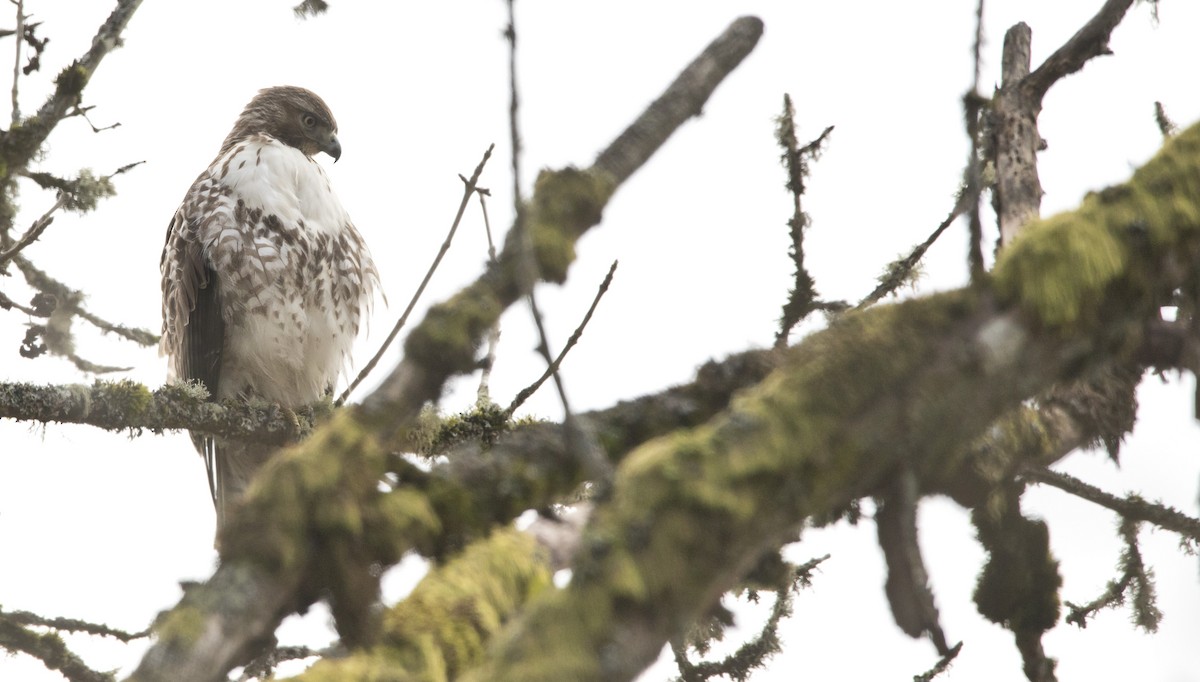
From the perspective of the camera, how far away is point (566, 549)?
2.06 metres

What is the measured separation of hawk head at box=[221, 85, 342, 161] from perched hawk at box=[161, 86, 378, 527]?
0.72m

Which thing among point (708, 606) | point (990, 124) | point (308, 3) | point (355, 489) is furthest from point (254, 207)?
point (708, 606)

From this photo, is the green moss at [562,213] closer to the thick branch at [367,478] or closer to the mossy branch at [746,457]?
the thick branch at [367,478]

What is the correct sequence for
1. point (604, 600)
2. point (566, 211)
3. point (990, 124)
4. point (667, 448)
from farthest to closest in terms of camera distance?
point (990, 124)
point (566, 211)
point (667, 448)
point (604, 600)

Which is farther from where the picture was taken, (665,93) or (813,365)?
(665,93)

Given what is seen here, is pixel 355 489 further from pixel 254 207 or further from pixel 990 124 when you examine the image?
pixel 254 207

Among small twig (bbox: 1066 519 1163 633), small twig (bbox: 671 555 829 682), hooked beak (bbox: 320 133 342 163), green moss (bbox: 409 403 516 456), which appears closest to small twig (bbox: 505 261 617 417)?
green moss (bbox: 409 403 516 456)

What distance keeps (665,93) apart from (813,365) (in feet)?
2.36

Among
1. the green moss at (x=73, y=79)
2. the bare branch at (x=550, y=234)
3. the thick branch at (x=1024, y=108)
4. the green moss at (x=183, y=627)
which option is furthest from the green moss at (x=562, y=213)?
the green moss at (x=73, y=79)

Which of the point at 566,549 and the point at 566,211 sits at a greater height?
the point at 566,211

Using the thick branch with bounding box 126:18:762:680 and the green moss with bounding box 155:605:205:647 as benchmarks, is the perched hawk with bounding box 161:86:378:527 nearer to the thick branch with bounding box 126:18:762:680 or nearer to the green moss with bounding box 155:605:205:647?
the thick branch with bounding box 126:18:762:680

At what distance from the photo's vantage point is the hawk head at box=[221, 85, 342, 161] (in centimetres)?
749

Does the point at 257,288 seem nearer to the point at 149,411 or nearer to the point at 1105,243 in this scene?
the point at 149,411

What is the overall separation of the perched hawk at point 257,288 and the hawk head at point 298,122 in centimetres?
72
